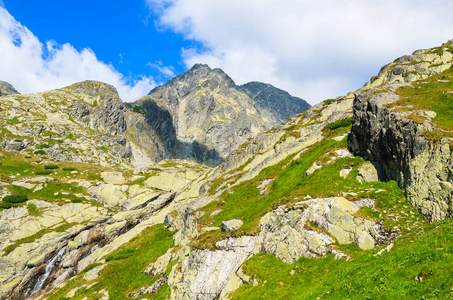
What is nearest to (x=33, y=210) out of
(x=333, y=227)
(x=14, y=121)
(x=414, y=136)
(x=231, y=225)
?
(x=231, y=225)

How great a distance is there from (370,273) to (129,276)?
3424 centimetres

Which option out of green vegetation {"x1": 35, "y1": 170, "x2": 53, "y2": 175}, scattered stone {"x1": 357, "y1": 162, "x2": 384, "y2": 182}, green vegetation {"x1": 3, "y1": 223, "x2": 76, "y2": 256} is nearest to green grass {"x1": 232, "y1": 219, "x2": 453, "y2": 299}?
scattered stone {"x1": 357, "y1": 162, "x2": 384, "y2": 182}

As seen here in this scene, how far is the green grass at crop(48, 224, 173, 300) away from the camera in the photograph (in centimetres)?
3216

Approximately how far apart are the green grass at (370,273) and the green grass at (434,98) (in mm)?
11292

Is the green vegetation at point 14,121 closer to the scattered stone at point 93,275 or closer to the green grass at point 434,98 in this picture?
→ the scattered stone at point 93,275

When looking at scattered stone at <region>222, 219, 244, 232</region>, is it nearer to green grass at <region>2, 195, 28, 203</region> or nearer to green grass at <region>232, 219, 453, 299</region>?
green grass at <region>232, 219, 453, 299</region>

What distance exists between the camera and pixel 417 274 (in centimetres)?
1097

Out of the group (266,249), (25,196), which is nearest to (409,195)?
(266,249)

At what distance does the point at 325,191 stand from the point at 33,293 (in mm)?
69634

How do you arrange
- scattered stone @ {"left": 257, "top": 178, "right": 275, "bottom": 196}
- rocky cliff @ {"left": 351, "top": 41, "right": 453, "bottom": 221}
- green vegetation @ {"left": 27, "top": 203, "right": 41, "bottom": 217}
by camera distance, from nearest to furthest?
rocky cliff @ {"left": 351, "top": 41, "right": 453, "bottom": 221}
scattered stone @ {"left": 257, "top": 178, "right": 275, "bottom": 196}
green vegetation @ {"left": 27, "top": 203, "right": 41, "bottom": 217}

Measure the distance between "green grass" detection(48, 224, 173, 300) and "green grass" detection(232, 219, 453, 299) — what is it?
14.9 meters

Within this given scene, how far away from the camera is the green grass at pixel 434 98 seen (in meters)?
21.8

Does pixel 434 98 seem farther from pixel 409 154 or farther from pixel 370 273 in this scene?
pixel 370 273

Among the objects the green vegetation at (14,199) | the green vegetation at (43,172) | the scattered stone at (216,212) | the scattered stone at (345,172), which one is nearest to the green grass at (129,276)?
the scattered stone at (216,212)
